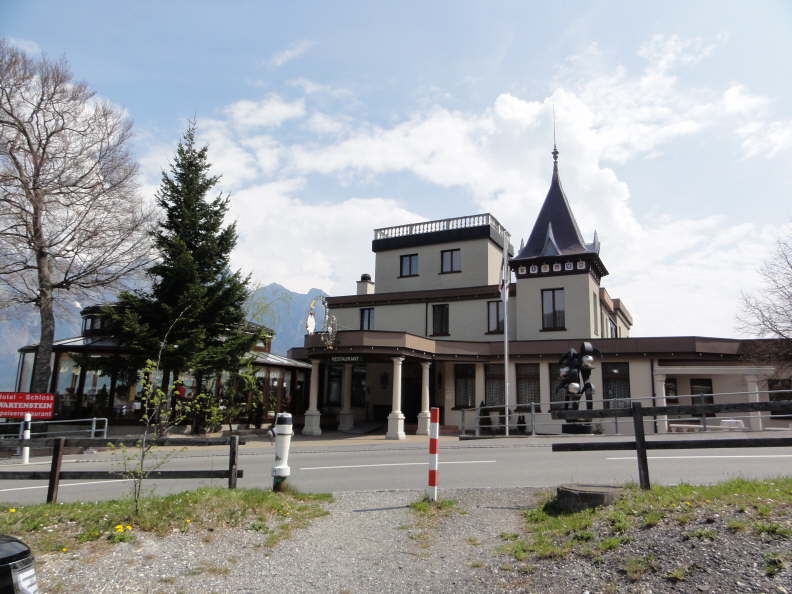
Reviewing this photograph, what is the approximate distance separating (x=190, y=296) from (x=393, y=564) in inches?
747

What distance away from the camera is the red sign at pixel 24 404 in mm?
19438

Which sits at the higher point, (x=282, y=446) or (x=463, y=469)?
(x=282, y=446)

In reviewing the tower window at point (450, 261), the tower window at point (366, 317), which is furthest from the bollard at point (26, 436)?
the tower window at point (450, 261)

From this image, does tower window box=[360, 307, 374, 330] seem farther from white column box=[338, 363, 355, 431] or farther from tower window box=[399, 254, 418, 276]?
white column box=[338, 363, 355, 431]

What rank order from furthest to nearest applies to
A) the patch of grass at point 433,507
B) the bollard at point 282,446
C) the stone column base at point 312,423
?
the stone column base at point 312,423, the bollard at point 282,446, the patch of grass at point 433,507

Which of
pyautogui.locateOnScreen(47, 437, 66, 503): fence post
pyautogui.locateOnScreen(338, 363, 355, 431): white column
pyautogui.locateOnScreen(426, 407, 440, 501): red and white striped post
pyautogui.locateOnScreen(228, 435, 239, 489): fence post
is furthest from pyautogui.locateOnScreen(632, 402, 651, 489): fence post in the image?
pyautogui.locateOnScreen(338, 363, 355, 431): white column

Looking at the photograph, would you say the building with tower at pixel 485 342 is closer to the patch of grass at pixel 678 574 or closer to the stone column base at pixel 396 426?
the stone column base at pixel 396 426

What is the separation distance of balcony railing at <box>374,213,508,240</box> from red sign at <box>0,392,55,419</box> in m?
22.8

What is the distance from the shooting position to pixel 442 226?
1465 inches

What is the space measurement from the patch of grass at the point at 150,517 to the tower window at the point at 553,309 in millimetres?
25154

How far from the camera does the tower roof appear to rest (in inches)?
1259

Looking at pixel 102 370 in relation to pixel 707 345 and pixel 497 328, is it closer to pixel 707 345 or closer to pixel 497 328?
pixel 497 328

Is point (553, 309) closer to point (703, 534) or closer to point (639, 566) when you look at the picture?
point (703, 534)

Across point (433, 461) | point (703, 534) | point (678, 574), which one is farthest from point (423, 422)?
point (678, 574)
